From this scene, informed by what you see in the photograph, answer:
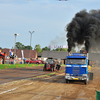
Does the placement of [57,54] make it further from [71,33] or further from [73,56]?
[73,56]

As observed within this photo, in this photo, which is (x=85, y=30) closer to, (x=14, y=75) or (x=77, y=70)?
(x=14, y=75)

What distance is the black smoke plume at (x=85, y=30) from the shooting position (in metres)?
36.4

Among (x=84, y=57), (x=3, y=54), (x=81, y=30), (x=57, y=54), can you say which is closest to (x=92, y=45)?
(x=81, y=30)

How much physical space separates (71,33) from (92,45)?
16.5 feet

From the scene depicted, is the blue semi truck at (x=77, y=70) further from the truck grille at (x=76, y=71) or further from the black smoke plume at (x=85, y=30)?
the black smoke plume at (x=85, y=30)

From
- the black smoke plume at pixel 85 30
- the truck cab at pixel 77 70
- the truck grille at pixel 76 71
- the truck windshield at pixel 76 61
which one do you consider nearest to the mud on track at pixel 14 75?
the truck cab at pixel 77 70

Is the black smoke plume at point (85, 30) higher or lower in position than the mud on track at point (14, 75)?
higher

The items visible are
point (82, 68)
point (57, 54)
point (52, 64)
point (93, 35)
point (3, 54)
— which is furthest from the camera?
point (57, 54)

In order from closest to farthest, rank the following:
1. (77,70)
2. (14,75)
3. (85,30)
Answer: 1. (77,70)
2. (14,75)
3. (85,30)

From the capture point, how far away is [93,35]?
1435 inches

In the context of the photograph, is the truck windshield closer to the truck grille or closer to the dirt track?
the truck grille

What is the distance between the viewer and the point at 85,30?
3828cm

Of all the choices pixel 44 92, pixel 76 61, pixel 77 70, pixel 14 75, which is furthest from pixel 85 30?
pixel 44 92

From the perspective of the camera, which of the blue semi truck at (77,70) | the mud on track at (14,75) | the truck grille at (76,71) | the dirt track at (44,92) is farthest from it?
the mud on track at (14,75)
